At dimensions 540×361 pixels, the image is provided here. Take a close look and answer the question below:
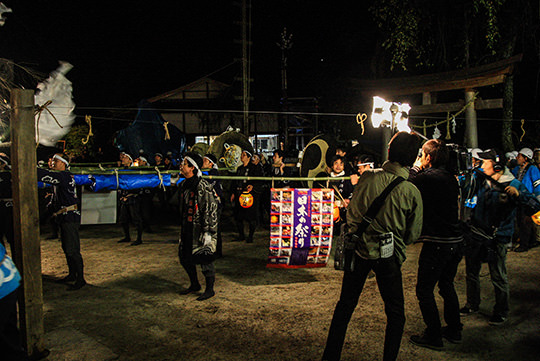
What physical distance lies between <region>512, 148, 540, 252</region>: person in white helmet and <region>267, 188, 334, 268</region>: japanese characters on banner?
472 centimetres

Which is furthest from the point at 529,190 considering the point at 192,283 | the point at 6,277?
the point at 6,277

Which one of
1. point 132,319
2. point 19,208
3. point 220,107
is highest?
point 220,107

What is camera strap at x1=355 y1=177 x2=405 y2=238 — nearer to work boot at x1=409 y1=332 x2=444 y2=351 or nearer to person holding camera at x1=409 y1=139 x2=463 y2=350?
person holding camera at x1=409 y1=139 x2=463 y2=350

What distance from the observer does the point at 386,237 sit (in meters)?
3.20

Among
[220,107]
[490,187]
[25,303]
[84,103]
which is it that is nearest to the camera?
[25,303]

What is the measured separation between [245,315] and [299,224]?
1977mm

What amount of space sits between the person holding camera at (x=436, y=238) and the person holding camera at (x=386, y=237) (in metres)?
0.58

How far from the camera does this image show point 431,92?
1269cm

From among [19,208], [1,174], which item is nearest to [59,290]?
[1,174]

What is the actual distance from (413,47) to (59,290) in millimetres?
12715

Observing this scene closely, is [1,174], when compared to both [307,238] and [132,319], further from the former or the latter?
[307,238]

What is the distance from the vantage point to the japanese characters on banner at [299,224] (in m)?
6.23

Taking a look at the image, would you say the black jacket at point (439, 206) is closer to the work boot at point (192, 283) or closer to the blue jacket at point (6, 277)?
the work boot at point (192, 283)

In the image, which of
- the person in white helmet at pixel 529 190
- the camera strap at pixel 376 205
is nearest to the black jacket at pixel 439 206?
the camera strap at pixel 376 205
